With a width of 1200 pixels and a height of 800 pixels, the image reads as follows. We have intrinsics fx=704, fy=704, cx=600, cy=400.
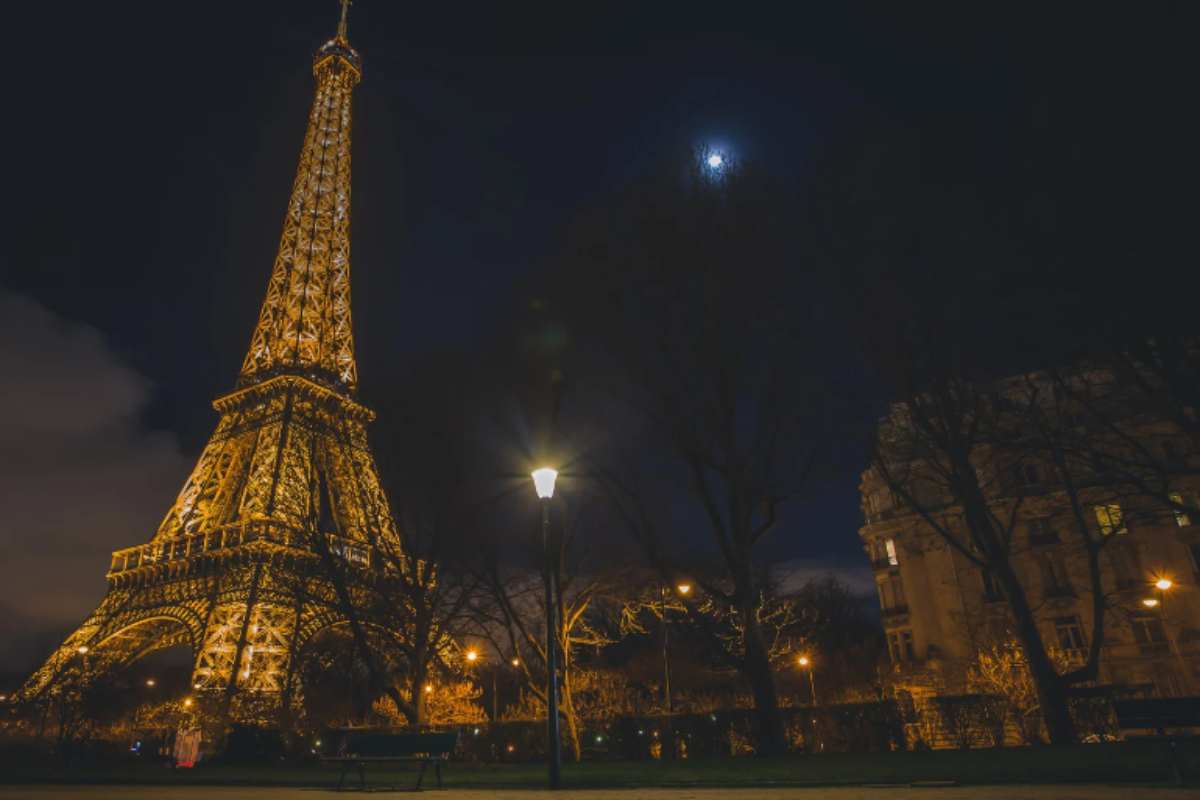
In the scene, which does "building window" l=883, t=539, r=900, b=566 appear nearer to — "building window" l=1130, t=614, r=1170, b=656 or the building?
the building

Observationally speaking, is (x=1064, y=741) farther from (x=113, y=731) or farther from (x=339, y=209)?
(x=339, y=209)

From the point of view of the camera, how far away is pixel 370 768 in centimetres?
1723

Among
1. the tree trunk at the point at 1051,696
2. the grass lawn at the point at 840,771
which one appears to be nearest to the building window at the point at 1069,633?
the tree trunk at the point at 1051,696

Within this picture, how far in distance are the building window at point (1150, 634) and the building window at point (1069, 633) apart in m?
2.47

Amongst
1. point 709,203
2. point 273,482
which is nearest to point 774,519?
point 709,203

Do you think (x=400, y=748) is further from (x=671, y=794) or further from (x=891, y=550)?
(x=891, y=550)

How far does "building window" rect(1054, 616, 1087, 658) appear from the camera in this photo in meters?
38.8

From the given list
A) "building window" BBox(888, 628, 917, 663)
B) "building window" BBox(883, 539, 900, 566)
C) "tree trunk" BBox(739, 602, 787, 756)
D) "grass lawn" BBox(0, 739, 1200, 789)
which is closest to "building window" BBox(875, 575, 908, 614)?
"building window" BBox(883, 539, 900, 566)

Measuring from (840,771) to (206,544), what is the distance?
127 feet

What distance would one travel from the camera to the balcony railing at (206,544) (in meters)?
37.2

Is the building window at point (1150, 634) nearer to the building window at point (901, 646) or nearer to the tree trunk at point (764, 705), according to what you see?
the building window at point (901, 646)

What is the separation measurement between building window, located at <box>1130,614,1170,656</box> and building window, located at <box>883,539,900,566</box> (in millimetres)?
13620

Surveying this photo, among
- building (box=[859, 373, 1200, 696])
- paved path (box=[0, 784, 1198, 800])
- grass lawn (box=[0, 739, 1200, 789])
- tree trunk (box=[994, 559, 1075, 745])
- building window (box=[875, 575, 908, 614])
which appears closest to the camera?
paved path (box=[0, 784, 1198, 800])

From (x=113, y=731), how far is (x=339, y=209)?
43.5 meters
